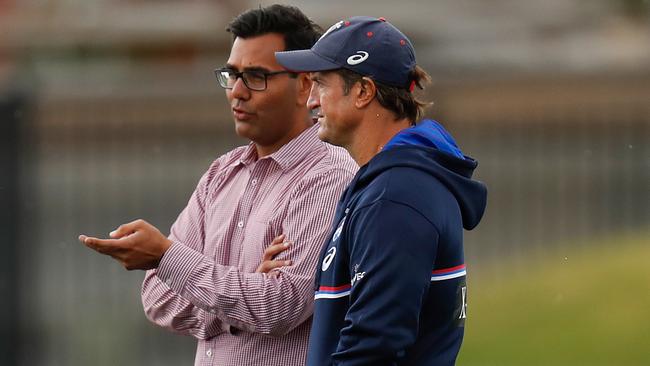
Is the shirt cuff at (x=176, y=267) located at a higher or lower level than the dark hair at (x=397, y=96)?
lower

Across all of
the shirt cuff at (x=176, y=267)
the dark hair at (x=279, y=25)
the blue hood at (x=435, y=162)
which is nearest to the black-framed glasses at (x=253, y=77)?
the dark hair at (x=279, y=25)

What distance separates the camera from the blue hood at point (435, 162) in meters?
2.73

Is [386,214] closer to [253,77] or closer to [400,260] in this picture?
[400,260]

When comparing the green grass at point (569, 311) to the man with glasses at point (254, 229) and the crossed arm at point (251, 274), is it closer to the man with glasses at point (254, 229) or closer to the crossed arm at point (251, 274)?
the man with glasses at point (254, 229)

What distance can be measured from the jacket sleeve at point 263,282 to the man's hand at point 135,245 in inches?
1.3

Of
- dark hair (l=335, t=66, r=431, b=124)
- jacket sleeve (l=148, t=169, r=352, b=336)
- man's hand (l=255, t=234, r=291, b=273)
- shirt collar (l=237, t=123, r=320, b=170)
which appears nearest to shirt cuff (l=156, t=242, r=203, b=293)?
jacket sleeve (l=148, t=169, r=352, b=336)

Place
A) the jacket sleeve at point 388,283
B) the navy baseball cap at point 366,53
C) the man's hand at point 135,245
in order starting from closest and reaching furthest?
the jacket sleeve at point 388,283 < the navy baseball cap at point 366,53 < the man's hand at point 135,245

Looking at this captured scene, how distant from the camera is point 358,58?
2871 millimetres

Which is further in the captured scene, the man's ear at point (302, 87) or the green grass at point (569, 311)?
the green grass at point (569, 311)

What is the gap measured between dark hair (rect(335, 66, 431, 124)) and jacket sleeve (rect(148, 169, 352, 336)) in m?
0.49

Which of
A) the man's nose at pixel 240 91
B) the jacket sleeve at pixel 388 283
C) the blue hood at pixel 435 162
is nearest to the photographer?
the jacket sleeve at pixel 388 283

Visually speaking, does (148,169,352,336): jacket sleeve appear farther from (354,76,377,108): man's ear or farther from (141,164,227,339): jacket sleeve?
(354,76,377,108): man's ear

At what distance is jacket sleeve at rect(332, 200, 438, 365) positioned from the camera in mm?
2590

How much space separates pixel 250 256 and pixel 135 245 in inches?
14.3
